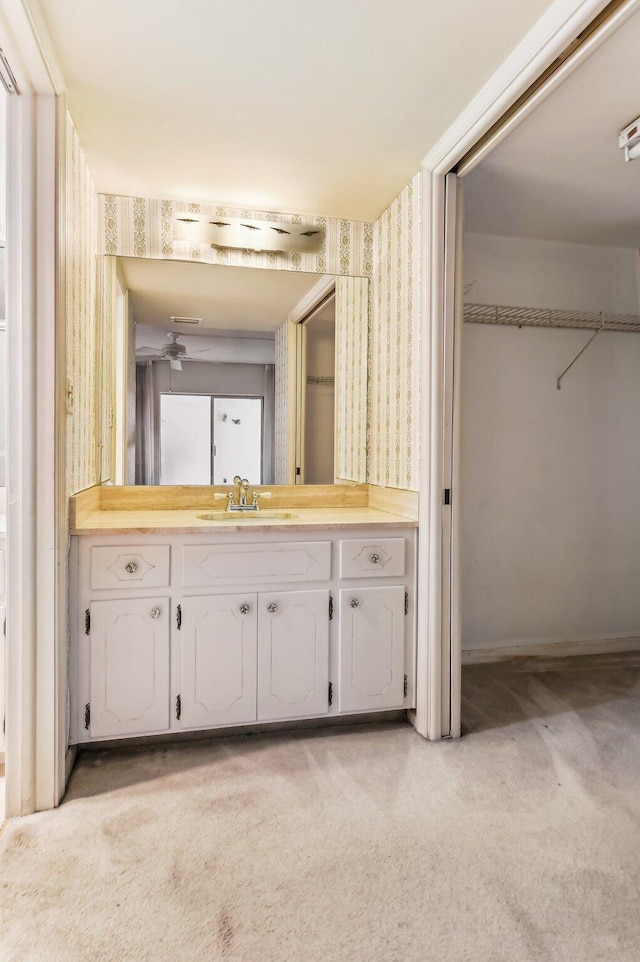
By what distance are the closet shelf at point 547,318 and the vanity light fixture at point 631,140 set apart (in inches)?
40.2

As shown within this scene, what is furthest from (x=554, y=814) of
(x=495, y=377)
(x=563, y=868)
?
(x=495, y=377)

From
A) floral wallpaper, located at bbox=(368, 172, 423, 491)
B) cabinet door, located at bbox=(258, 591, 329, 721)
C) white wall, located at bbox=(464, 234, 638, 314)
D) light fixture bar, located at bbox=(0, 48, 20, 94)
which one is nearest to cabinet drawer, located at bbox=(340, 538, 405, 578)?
cabinet door, located at bbox=(258, 591, 329, 721)

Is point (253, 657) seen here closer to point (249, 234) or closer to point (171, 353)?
point (171, 353)

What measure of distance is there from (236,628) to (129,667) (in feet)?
1.32

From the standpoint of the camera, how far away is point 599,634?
3316 millimetres

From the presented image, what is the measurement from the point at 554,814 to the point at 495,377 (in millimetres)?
2104

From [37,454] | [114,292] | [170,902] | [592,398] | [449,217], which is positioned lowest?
[170,902]

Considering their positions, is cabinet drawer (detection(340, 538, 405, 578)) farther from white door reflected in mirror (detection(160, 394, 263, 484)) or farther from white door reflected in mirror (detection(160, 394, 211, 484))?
white door reflected in mirror (detection(160, 394, 211, 484))

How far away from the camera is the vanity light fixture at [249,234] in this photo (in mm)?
2627

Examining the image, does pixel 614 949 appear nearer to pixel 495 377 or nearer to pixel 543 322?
pixel 495 377

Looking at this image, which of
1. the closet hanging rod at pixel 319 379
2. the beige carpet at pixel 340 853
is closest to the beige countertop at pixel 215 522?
the closet hanging rod at pixel 319 379

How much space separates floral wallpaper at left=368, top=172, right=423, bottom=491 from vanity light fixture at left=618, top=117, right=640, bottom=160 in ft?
2.41

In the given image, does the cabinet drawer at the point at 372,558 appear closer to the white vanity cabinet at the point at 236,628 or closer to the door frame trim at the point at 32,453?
the white vanity cabinet at the point at 236,628

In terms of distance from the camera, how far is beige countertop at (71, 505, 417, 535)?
6.79 feet
